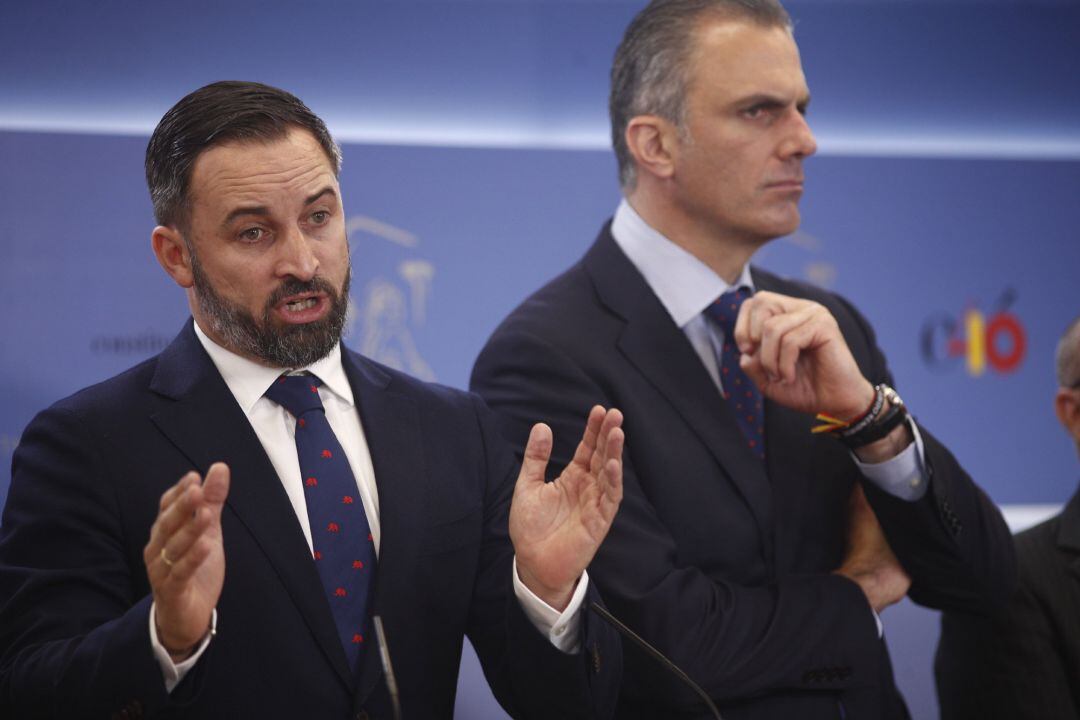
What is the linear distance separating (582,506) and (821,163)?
8.42ft

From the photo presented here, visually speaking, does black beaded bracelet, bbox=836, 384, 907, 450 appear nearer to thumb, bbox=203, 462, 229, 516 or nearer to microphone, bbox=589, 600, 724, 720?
microphone, bbox=589, 600, 724, 720

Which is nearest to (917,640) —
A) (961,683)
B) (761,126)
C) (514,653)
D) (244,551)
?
(961,683)

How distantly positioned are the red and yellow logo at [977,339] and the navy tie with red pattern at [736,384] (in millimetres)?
1787

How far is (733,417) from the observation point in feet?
8.69

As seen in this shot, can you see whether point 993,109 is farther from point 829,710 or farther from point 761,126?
point 829,710

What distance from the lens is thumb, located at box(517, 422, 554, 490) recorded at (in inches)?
81.3

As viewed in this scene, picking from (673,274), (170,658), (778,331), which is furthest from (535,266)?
(170,658)

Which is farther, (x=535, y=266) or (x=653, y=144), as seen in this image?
(x=535, y=266)

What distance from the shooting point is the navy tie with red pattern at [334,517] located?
2062mm

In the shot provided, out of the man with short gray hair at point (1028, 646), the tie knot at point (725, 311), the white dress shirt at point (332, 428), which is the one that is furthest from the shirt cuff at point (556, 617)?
the man with short gray hair at point (1028, 646)

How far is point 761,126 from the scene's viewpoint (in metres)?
2.84

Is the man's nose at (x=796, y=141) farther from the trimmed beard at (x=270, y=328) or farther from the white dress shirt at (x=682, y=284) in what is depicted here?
the trimmed beard at (x=270, y=328)

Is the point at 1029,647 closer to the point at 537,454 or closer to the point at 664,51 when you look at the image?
the point at 537,454

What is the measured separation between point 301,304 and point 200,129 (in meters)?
0.35
